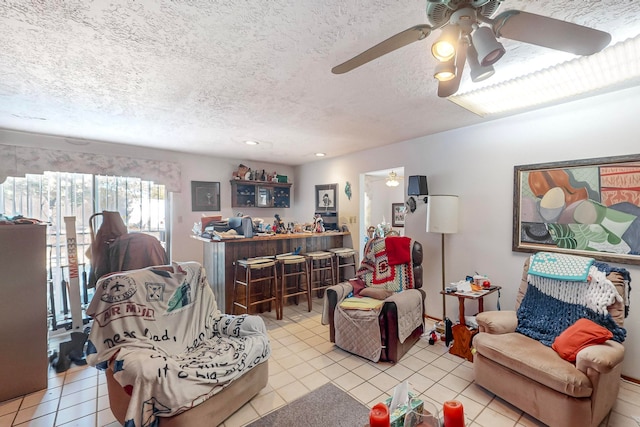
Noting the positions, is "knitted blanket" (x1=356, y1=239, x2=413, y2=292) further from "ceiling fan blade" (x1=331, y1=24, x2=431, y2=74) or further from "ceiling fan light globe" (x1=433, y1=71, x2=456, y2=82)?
"ceiling fan blade" (x1=331, y1=24, x2=431, y2=74)

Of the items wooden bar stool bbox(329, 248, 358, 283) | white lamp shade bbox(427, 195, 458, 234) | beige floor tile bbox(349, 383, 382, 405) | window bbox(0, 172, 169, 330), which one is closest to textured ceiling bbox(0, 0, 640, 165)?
window bbox(0, 172, 169, 330)

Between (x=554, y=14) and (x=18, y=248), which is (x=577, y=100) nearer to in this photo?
(x=554, y=14)

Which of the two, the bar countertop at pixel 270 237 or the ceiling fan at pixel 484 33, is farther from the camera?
the bar countertop at pixel 270 237

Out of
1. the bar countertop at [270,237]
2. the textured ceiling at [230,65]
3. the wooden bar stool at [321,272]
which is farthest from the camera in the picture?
the wooden bar stool at [321,272]

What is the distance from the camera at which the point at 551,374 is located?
5.74ft

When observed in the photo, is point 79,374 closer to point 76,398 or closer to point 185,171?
point 76,398

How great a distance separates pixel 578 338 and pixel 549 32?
6.18ft

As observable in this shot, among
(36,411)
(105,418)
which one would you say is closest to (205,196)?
(36,411)

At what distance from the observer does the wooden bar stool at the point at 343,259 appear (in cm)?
441

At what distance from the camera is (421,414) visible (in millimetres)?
1301

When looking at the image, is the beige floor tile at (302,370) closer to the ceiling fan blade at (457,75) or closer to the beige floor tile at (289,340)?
the beige floor tile at (289,340)

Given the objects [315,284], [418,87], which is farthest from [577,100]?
[315,284]

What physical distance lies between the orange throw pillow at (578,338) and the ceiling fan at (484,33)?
1720mm

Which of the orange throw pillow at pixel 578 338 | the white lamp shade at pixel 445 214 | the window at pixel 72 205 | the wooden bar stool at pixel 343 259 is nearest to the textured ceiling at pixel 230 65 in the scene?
the window at pixel 72 205
